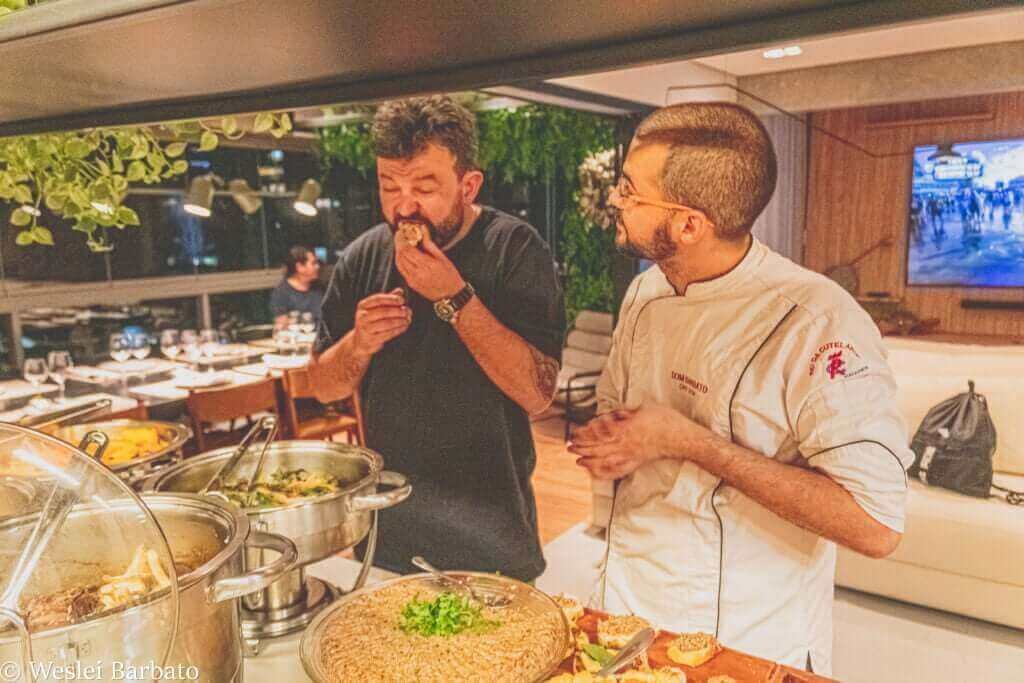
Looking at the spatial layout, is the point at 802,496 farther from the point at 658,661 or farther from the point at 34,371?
the point at 34,371

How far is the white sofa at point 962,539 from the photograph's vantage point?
2.88 metres

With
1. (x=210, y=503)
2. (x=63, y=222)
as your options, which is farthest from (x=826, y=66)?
(x=210, y=503)

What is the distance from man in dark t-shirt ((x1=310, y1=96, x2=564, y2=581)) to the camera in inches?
70.7

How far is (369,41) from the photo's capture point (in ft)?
2.43

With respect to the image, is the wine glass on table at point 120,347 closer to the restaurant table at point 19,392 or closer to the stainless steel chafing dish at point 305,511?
the restaurant table at point 19,392

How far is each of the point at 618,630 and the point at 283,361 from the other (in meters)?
4.34

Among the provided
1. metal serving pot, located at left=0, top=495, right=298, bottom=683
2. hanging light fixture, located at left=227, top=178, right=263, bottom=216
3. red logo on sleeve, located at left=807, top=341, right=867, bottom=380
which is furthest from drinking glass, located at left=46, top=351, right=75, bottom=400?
red logo on sleeve, located at left=807, top=341, right=867, bottom=380

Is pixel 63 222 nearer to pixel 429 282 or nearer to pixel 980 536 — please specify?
pixel 429 282

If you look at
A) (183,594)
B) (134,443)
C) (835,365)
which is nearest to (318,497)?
(183,594)

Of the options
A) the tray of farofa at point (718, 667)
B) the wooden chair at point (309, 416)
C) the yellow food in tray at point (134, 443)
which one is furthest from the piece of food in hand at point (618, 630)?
the wooden chair at point (309, 416)

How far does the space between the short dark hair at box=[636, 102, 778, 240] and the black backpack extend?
2096 millimetres

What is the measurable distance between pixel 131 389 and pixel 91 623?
4098mm

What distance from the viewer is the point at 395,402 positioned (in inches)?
76.1

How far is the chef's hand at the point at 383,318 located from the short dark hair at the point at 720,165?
0.80m
